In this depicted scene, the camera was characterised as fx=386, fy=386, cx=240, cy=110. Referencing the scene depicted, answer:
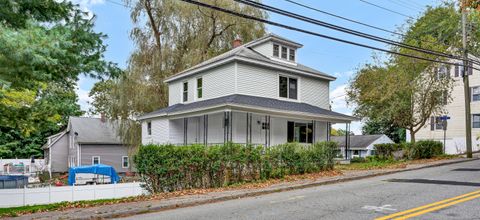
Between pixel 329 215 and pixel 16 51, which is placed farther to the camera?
pixel 329 215

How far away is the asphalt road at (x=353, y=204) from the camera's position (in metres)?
7.59

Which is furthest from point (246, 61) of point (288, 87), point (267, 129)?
point (267, 129)

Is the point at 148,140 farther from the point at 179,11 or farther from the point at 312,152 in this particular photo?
the point at 312,152

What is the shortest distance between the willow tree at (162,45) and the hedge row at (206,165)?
15.5 metres

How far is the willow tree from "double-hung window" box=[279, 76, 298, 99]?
25.5ft

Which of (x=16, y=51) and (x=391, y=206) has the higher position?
(x=16, y=51)

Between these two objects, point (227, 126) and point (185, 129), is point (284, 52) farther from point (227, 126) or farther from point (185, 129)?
point (185, 129)

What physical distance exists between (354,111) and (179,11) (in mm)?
16325

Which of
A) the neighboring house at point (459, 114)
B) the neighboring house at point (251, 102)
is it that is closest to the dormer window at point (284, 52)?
the neighboring house at point (251, 102)

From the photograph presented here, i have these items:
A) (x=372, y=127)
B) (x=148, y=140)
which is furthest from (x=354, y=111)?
(x=372, y=127)

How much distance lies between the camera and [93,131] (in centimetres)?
4294

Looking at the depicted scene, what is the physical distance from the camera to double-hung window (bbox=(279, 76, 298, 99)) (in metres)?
23.2

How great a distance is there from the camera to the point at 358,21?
14680 millimetres

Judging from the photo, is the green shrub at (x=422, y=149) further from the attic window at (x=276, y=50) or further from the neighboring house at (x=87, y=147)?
the neighboring house at (x=87, y=147)
